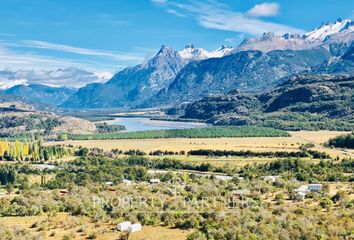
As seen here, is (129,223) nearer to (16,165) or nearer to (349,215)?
(349,215)

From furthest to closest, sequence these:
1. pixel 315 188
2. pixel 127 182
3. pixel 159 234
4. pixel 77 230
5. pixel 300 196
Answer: pixel 127 182
pixel 315 188
pixel 300 196
pixel 77 230
pixel 159 234

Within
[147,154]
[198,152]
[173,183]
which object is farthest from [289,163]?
[147,154]

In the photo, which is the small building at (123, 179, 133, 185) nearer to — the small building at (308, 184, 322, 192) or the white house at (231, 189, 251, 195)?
the white house at (231, 189, 251, 195)

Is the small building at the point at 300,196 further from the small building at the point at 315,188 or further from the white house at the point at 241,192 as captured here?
the white house at the point at 241,192

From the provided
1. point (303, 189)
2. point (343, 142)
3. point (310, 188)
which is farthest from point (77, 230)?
point (343, 142)

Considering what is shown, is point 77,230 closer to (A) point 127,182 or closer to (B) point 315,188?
(A) point 127,182

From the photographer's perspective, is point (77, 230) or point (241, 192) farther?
point (241, 192)

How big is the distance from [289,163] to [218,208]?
183 ft

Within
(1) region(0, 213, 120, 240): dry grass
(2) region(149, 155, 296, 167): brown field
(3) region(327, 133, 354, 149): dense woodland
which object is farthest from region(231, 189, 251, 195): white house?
(3) region(327, 133, 354, 149): dense woodland

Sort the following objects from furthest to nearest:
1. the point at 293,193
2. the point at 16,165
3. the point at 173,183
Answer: the point at 16,165 < the point at 173,183 < the point at 293,193

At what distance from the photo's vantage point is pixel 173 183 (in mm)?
104000

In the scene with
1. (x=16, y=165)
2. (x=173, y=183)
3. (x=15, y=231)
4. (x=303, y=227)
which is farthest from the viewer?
(x=16, y=165)

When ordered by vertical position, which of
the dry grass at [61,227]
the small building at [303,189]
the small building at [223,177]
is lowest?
the dry grass at [61,227]

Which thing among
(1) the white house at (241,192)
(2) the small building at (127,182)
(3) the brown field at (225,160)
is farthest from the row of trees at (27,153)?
(1) the white house at (241,192)
